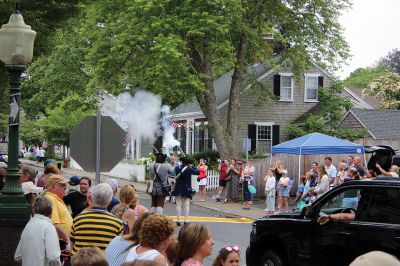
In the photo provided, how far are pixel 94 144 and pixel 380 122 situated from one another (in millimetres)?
27757

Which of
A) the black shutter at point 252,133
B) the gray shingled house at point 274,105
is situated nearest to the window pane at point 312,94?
the gray shingled house at point 274,105

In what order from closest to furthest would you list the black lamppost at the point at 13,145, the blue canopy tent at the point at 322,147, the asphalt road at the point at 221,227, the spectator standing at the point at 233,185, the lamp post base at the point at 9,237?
the lamp post base at the point at 9,237
the black lamppost at the point at 13,145
the asphalt road at the point at 221,227
the blue canopy tent at the point at 322,147
the spectator standing at the point at 233,185

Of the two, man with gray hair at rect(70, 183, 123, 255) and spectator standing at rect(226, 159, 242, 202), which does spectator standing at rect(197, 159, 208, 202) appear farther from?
man with gray hair at rect(70, 183, 123, 255)

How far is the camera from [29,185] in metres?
10.3

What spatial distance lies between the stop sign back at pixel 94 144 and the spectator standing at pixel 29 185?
6.56 ft

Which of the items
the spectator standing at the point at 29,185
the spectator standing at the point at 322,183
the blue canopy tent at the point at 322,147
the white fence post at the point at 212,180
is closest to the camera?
the spectator standing at the point at 29,185

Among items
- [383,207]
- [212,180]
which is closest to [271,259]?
[383,207]

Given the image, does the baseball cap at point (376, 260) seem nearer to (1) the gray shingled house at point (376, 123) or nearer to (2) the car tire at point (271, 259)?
(2) the car tire at point (271, 259)

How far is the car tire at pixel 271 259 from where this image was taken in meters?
9.68

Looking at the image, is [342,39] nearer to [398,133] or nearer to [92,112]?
[398,133]

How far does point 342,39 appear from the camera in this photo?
31.5 meters

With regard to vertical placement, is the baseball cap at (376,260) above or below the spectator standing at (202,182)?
above

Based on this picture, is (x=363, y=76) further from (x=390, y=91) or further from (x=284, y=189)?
(x=284, y=189)

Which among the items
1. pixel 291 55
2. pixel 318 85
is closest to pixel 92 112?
pixel 318 85
